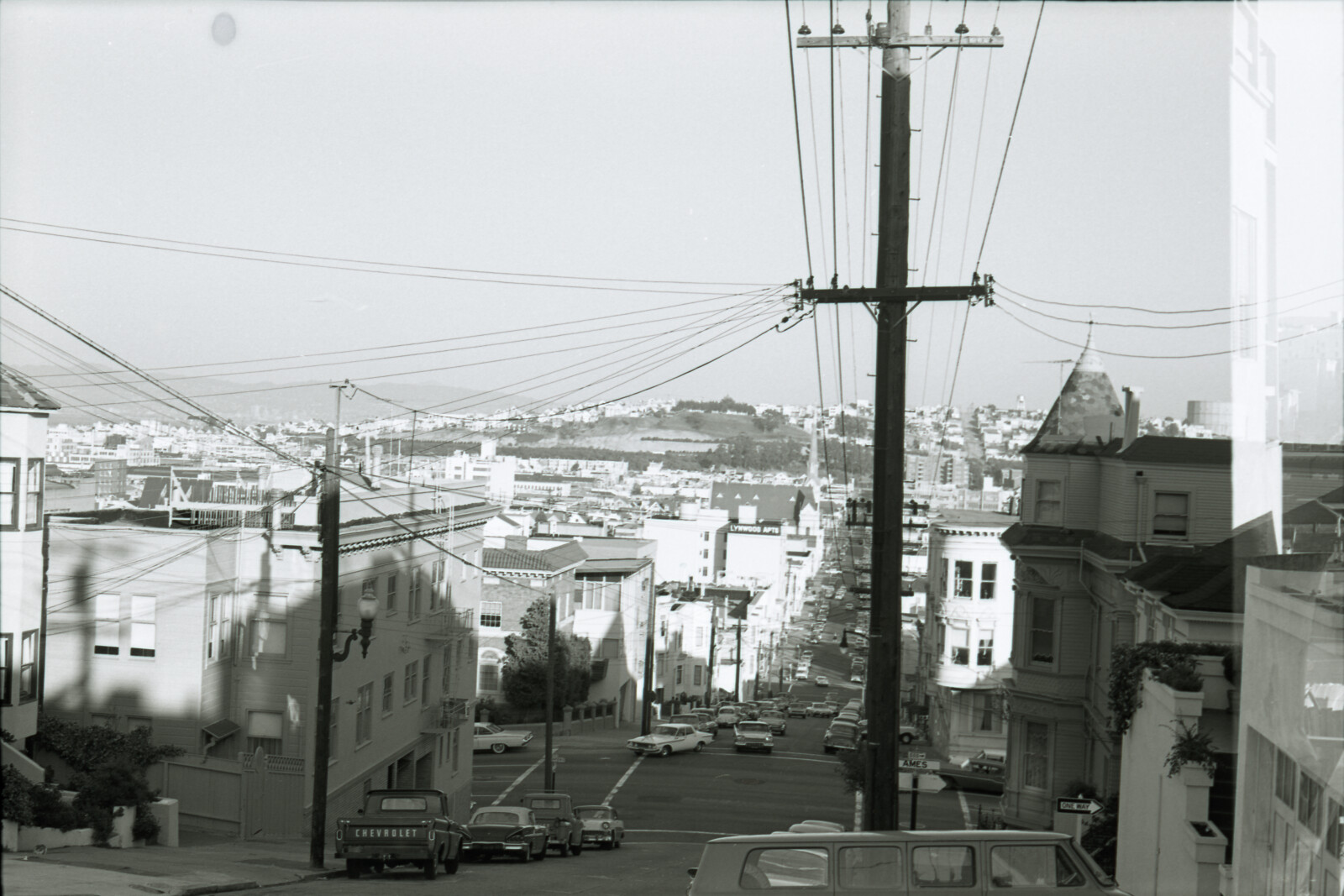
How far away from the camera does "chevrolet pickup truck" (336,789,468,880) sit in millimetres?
18438

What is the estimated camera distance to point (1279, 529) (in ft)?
41.2

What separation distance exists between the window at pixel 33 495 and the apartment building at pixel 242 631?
549 centimetres

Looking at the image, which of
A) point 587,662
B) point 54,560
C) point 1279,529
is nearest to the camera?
point 1279,529

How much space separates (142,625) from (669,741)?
27.3 metres

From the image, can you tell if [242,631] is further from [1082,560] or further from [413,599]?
[1082,560]

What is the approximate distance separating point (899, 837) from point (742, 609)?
8311 centimetres

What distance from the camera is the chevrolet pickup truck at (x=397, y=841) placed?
18.4 m

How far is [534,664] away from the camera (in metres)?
61.6

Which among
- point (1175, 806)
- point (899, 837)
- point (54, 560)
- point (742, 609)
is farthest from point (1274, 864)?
point (742, 609)

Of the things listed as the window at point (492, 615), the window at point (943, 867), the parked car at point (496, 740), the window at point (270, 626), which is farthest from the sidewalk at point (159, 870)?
the window at point (492, 615)

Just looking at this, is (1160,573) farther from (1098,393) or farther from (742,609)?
(742,609)

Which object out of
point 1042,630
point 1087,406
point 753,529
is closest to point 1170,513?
point 1042,630

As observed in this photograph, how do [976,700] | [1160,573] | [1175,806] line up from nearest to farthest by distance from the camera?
1. [1175,806]
2. [1160,573]
3. [976,700]

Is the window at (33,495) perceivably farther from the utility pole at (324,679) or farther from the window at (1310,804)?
the window at (1310,804)
